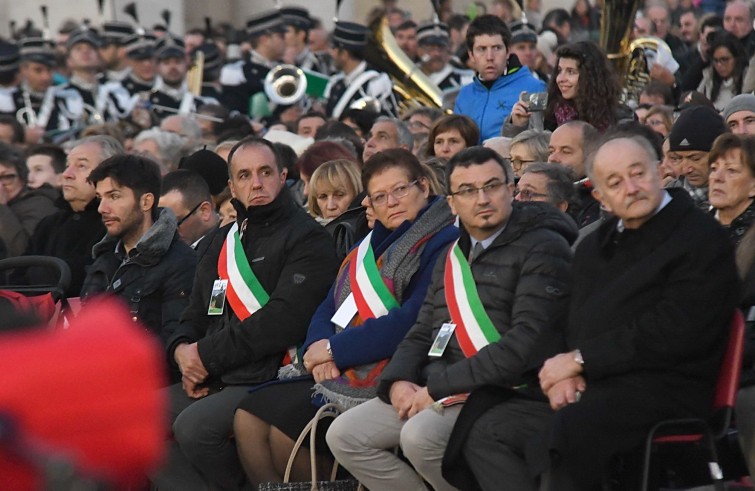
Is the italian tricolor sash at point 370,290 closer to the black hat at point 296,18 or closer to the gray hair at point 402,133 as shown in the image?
the gray hair at point 402,133

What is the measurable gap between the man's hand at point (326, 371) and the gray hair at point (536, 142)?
2124 mm

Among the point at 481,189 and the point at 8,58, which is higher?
the point at 481,189

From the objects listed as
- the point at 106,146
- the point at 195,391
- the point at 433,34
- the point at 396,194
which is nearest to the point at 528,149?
the point at 396,194

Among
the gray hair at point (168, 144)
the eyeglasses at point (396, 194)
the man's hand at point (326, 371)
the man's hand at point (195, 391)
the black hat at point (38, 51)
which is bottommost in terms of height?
the black hat at point (38, 51)

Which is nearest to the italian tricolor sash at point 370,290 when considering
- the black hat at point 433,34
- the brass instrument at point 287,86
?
the black hat at point 433,34

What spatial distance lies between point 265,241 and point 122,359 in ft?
16.4

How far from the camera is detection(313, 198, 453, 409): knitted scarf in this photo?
24.6 feet

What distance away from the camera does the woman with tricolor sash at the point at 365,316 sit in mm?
7523

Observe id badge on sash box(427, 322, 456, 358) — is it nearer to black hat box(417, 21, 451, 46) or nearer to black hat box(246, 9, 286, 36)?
black hat box(417, 21, 451, 46)

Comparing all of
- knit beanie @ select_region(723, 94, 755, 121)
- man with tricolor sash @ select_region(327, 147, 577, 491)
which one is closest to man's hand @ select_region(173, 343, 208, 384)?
A: man with tricolor sash @ select_region(327, 147, 577, 491)

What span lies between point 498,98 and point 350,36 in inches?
221

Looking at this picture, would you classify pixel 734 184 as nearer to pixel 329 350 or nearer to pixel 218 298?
pixel 329 350

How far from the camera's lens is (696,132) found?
8.04 meters

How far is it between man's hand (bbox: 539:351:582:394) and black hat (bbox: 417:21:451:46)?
381 inches
